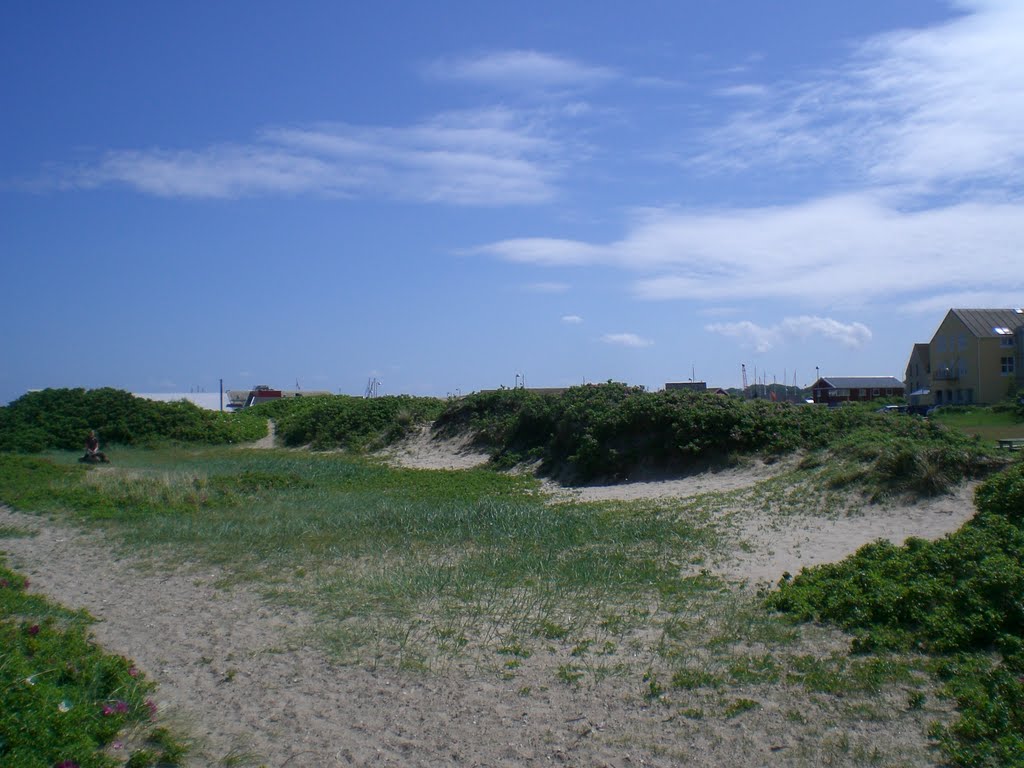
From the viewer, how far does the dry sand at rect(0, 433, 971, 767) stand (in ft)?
18.6

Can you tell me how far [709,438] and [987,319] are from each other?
127ft

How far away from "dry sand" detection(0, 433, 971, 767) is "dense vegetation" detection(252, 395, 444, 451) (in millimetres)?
26275

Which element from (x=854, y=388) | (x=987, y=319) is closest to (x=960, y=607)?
(x=987, y=319)

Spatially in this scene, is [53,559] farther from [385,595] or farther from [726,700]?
[726,700]

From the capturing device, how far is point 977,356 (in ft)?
163

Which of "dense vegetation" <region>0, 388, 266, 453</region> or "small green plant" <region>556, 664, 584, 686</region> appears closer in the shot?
"small green plant" <region>556, 664, 584, 686</region>

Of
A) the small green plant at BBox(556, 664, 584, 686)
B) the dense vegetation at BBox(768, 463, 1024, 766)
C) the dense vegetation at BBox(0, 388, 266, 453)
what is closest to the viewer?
the dense vegetation at BBox(768, 463, 1024, 766)

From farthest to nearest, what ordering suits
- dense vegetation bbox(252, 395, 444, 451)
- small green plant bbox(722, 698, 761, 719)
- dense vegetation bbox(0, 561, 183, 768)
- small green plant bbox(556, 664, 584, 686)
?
dense vegetation bbox(252, 395, 444, 451) < small green plant bbox(556, 664, 584, 686) < small green plant bbox(722, 698, 761, 719) < dense vegetation bbox(0, 561, 183, 768)

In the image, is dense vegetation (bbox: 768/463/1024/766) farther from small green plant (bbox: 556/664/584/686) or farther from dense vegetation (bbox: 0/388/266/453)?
dense vegetation (bbox: 0/388/266/453)

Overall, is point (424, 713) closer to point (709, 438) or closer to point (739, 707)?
point (739, 707)

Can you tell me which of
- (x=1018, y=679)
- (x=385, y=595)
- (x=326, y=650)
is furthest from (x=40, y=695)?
(x=1018, y=679)

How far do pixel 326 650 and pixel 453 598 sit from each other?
1.87 meters

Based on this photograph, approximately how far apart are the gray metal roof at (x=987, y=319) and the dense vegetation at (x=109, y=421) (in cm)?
4008

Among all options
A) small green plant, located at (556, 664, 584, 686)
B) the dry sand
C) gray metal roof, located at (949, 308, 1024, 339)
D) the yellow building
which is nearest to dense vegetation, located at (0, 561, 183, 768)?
the dry sand
